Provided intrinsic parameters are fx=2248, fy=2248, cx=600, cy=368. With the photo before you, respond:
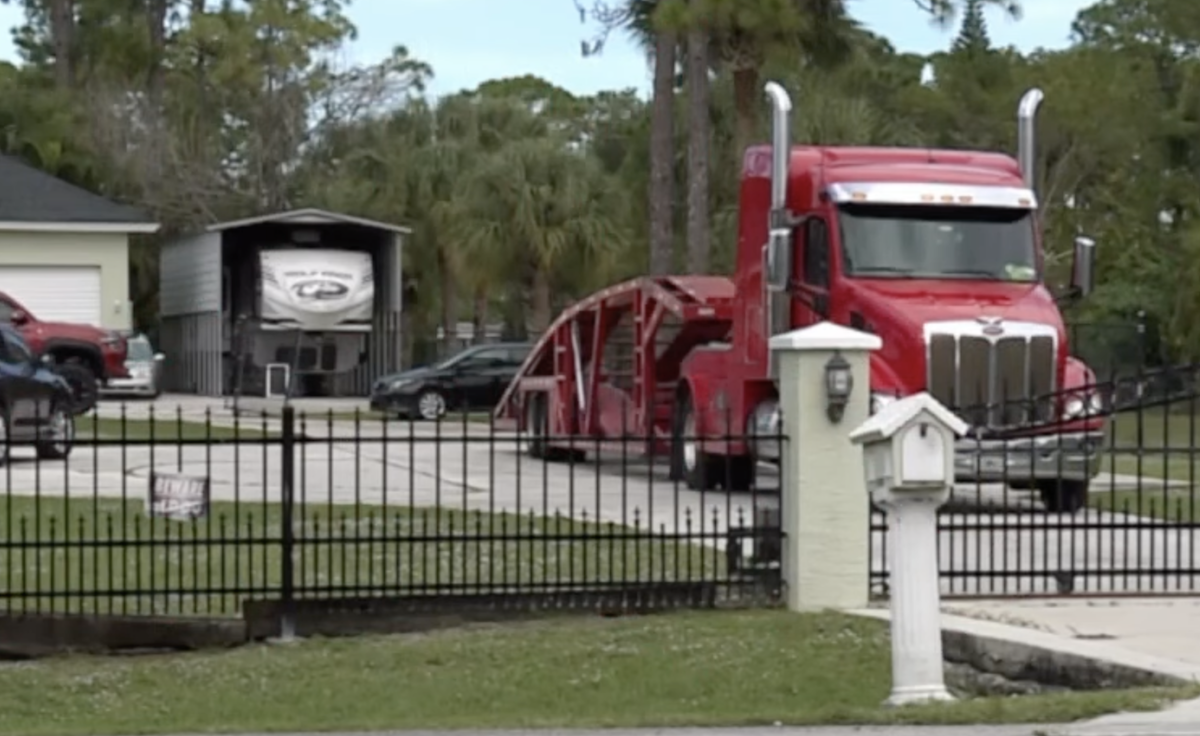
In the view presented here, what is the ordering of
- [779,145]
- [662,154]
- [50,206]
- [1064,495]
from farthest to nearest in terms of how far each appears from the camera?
[50,206]
[662,154]
[779,145]
[1064,495]

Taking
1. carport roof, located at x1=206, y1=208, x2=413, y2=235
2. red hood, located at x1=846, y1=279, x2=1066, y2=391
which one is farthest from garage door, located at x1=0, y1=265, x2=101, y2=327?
red hood, located at x1=846, y1=279, x2=1066, y2=391

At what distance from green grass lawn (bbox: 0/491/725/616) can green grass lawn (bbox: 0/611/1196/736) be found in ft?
1.80

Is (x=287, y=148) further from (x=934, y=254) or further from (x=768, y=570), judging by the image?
(x=768, y=570)

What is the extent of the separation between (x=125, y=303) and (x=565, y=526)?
32.7 metres

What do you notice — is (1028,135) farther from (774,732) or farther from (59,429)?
(774,732)

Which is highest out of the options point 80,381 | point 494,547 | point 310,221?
point 310,221

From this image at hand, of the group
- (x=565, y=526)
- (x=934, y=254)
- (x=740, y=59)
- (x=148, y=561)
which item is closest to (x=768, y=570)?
(x=565, y=526)

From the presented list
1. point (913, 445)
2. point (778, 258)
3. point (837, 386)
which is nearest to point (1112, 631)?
point (837, 386)

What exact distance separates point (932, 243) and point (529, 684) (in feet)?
36.6

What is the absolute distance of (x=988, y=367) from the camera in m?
21.3

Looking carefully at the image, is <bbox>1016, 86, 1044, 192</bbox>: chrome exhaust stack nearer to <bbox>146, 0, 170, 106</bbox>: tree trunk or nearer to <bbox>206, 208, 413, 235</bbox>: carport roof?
<bbox>206, 208, 413, 235</bbox>: carport roof

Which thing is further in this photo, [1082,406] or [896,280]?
[896,280]

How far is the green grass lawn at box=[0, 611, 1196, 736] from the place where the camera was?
Answer: 34.8 ft

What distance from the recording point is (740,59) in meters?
33.5
